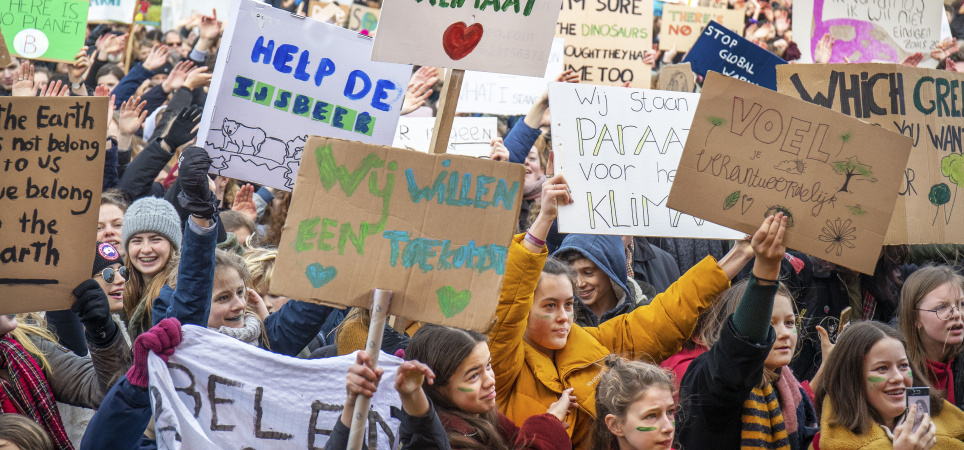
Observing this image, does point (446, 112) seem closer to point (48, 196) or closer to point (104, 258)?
point (48, 196)

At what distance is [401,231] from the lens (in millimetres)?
2758

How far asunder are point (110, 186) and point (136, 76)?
73.6 inches

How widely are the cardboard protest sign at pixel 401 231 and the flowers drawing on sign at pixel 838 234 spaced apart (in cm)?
116

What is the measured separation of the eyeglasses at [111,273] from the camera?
13.3 feet

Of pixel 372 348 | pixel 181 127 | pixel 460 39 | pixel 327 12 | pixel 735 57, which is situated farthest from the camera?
pixel 327 12

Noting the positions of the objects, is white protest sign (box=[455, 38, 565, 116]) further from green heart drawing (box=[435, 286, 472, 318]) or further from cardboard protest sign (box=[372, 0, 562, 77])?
green heart drawing (box=[435, 286, 472, 318])

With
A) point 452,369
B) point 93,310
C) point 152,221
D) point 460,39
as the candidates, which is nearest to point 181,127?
point 152,221

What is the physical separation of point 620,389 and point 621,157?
1.42 metres

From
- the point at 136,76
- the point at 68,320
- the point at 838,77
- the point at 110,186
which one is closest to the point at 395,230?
the point at 68,320

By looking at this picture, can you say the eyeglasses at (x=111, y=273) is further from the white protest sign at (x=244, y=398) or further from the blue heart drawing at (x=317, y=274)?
the blue heart drawing at (x=317, y=274)

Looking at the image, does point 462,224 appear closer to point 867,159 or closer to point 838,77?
point 867,159

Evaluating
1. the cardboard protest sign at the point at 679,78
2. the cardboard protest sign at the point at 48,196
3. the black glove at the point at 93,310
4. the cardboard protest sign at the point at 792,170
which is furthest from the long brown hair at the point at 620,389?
the cardboard protest sign at the point at 679,78

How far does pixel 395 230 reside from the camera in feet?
9.04

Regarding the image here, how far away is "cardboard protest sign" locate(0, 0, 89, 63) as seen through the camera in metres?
7.18
